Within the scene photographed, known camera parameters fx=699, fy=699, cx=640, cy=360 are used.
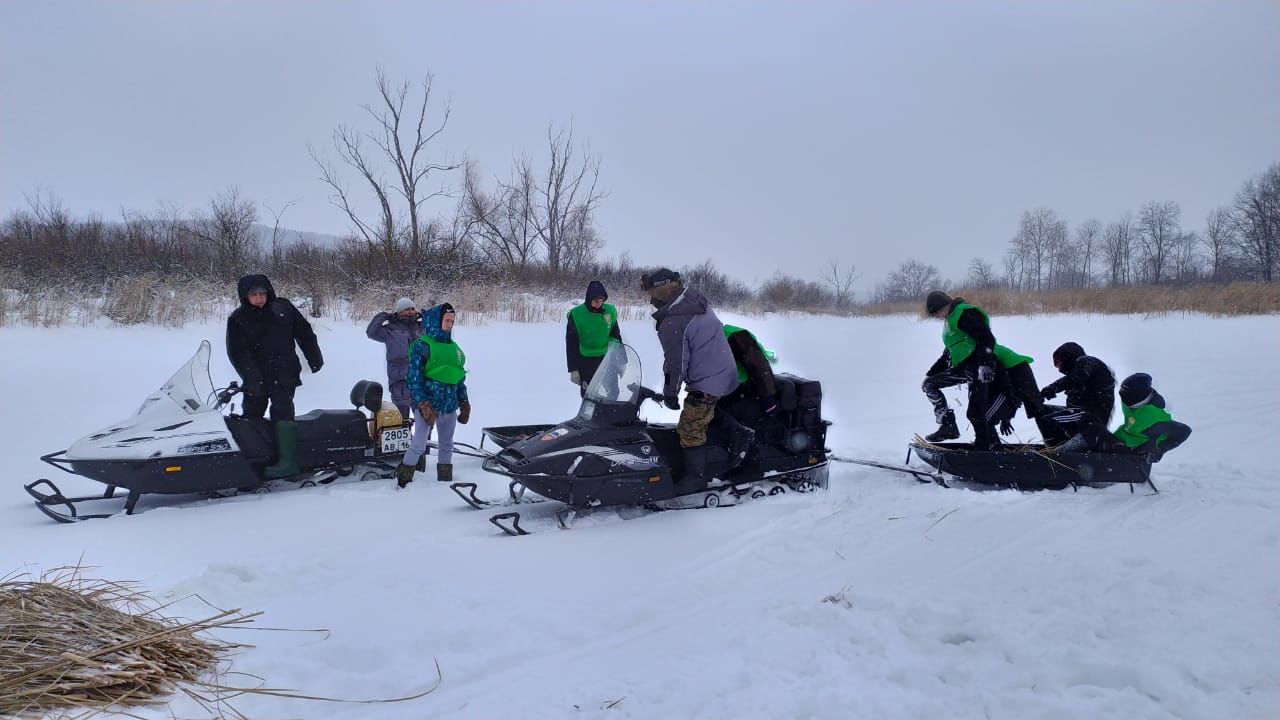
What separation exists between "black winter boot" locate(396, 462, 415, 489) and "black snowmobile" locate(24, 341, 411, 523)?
369mm

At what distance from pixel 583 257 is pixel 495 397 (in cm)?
1379

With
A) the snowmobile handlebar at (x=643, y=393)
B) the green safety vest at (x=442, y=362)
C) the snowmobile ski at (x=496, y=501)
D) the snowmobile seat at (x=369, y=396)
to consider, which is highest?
the green safety vest at (x=442, y=362)

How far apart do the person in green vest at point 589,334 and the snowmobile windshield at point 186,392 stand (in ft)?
9.87

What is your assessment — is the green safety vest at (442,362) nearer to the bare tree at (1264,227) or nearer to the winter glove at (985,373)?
the winter glove at (985,373)

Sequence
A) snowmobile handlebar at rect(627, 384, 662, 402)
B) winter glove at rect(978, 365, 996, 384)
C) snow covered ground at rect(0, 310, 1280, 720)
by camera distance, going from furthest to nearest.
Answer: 1. winter glove at rect(978, 365, 996, 384)
2. snowmobile handlebar at rect(627, 384, 662, 402)
3. snow covered ground at rect(0, 310, 1280, 720)

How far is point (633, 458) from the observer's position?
4.87m

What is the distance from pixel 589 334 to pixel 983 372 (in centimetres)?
356

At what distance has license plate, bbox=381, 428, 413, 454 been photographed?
20.0 feet

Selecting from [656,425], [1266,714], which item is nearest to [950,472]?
[656,425]

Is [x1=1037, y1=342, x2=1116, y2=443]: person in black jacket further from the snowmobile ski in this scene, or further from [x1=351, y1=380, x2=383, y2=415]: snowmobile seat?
[x1=351, y1=380, x2=383, y2=415]: snowmobile seat

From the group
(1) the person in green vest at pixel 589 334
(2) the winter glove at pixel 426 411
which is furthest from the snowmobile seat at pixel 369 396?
(1) the person in green vest at pixel 589 334

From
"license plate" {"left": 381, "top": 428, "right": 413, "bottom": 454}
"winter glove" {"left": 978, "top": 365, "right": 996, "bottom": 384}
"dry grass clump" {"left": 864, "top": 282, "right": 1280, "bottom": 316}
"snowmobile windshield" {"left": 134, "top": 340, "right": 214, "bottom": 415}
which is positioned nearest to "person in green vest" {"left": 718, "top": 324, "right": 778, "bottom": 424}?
"winter glove" {"left": 978, "top": 365, "right": 996, "bottom": 384}

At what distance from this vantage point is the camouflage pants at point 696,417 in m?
5.00

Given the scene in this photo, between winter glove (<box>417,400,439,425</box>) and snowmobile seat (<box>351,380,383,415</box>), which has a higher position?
snowmobile seat (<box>351,380,383,415</box>)
